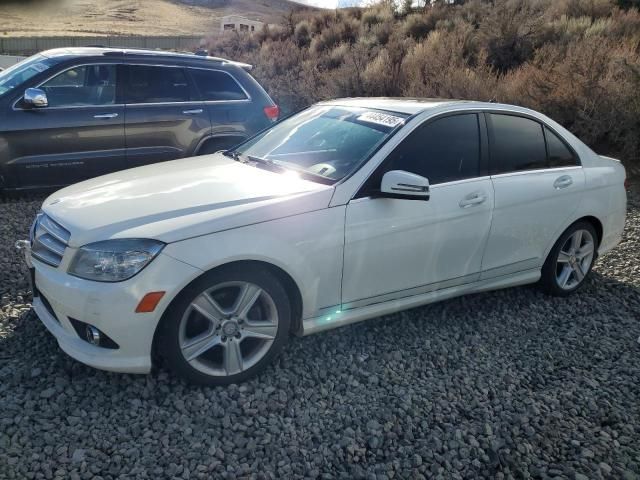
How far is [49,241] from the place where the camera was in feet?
11.2

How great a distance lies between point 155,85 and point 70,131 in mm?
1169

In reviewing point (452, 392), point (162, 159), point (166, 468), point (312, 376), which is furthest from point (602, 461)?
point (162, 159)

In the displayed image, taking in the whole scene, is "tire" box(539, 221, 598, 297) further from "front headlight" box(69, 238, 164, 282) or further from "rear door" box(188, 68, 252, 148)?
"rear door" box(188, 68, 252, 148)

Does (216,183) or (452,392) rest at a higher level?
(216,183)

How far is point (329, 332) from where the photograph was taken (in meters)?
4.15

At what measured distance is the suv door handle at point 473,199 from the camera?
406 centimetres

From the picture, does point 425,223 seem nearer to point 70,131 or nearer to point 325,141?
point 325,141

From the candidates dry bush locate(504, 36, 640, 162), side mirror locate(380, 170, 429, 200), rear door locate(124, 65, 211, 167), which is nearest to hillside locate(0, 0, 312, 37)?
dry bush locate(504, 36, 640, 162)

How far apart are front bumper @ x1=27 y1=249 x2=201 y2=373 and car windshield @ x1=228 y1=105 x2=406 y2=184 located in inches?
47.6

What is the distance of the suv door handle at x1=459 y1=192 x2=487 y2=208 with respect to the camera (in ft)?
13.3

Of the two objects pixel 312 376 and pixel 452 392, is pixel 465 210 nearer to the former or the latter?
pixel 452 392

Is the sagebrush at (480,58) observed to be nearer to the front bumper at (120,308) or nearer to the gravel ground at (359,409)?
the gravel ground at (359,409)

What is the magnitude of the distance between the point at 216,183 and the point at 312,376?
1.37 m

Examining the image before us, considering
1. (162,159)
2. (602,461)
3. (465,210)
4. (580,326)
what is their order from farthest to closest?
(162,159) → (580,326) → (465,210) → (602,461)
